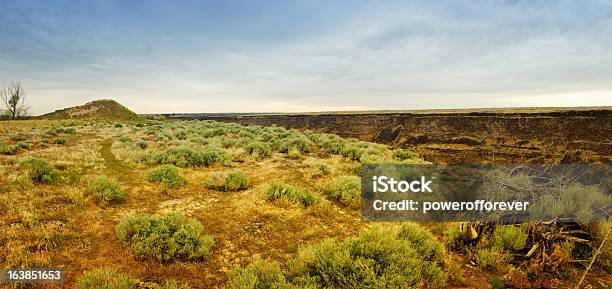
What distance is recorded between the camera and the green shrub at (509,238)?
554cm

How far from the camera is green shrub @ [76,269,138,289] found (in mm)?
4020

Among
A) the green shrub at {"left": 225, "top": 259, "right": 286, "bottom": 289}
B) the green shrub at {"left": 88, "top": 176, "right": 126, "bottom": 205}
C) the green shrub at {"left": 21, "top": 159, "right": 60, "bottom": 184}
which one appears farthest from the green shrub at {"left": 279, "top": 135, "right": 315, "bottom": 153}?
the green shrub at {"left": 225, "top": 259, "right": 286, "bottom": 289}

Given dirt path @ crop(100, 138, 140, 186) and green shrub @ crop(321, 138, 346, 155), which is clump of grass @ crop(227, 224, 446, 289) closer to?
dirt path @ crop(100, 138, 140, 186)

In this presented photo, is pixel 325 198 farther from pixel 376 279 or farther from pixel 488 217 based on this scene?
pixel 376 279

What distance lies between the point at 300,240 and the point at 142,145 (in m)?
14.3

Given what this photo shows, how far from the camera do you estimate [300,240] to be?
19.9ft

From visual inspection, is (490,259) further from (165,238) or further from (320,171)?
(320,171)

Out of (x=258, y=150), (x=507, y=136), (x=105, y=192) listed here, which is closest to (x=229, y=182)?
(x=105, y=192)

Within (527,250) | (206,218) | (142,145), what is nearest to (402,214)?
(527,250)

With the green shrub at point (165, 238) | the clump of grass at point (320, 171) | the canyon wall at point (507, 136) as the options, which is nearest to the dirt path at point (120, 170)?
the green shrub at point (165, 238)

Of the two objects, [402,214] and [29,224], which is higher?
[29,224]

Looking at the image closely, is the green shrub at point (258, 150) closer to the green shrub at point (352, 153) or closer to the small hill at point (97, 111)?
the green shrub at point (352, 153)

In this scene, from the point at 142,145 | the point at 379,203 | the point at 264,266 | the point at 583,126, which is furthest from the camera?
the point at 583,126

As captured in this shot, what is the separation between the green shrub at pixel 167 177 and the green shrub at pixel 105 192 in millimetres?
1445
